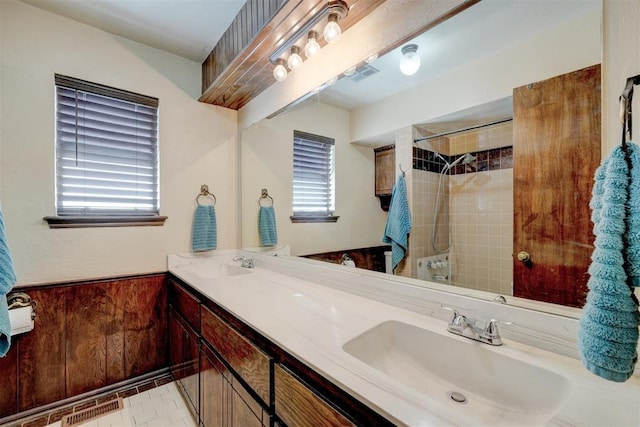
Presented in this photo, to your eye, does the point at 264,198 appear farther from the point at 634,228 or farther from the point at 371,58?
the point at 634,228

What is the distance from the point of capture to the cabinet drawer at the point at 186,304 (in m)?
1.53

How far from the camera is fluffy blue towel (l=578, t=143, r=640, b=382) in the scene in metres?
0.43

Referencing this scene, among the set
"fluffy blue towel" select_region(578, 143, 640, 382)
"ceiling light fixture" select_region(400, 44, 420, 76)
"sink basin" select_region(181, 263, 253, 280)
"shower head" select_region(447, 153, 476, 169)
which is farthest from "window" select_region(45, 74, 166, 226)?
"fluffy blue towel" select_region(578, 143, 640, 382)

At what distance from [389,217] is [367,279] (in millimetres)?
313

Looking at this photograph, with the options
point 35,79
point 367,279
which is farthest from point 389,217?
point 35,79

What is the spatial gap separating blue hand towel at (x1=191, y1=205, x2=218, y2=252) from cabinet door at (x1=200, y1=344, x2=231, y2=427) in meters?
0.96

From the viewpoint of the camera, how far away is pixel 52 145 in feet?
5.60

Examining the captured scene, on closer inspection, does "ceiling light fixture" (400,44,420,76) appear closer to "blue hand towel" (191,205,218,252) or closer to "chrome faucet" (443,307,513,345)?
"chrome faucet" (443,307,513,345)

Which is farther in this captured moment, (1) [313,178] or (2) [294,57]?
(1) [313,178]

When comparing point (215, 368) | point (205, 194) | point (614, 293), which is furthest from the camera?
point (205, 194)

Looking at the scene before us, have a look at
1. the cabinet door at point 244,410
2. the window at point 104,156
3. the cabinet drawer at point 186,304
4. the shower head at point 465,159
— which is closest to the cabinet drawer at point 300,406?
the cabinet door at point 244,410

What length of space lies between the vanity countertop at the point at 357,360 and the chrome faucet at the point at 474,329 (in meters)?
0.03

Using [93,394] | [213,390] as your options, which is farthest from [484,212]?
[93,394]

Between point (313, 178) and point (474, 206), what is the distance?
106cm
